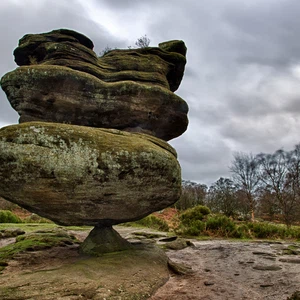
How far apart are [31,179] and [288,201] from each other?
28.9 m

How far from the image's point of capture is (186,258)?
33.3 feet

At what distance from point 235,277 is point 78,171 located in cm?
499

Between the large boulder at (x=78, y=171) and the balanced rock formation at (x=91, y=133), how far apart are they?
0.02 m

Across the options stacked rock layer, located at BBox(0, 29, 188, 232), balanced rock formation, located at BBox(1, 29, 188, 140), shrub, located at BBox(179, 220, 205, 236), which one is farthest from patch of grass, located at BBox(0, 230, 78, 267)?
shrub, located at BBox(179, 220, 205, 236)

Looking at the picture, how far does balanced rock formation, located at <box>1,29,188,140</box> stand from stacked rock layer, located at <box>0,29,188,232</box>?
30 mm

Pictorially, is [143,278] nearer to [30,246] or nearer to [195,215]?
[30,246]

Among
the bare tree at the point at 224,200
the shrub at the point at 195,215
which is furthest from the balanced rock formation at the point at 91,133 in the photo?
the bare tree at the point at 224,200

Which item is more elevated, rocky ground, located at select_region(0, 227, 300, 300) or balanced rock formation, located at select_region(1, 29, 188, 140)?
balanced rock formation, located at select_region(1, 29, 188, 140)

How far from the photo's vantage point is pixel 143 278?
21.6ft

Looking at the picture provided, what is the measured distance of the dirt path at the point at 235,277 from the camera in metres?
6.12

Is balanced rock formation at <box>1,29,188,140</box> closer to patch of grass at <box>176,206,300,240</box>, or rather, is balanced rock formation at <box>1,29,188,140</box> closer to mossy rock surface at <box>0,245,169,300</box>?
mossy rock surface at <box>0,245,169,300</box>

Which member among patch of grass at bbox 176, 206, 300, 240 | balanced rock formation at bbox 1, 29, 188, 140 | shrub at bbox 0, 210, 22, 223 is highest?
balanced rock formation at bbox 1, 29, 188, 140

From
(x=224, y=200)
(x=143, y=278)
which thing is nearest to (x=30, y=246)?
(x=143, y=278)

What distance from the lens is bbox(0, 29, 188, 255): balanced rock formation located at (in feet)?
21.6
